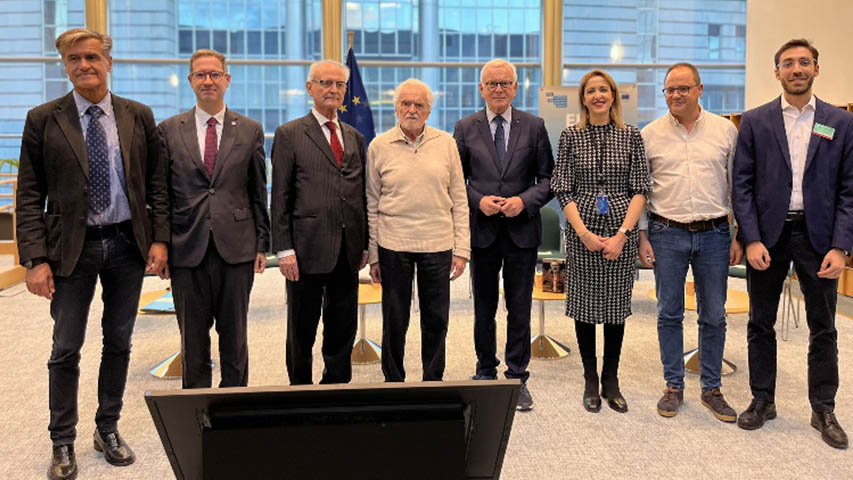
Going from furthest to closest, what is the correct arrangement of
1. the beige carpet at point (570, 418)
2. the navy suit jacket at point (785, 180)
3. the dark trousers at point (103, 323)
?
the navy suit jacket at point (785, 180), the beige carpet at point (570, 418), the dark trousers at point (103, 323)

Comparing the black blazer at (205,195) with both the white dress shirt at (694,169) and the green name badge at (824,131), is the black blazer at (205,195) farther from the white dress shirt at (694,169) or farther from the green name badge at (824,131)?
the green name badge at (824,131)

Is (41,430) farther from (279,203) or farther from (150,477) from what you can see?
(279,203)

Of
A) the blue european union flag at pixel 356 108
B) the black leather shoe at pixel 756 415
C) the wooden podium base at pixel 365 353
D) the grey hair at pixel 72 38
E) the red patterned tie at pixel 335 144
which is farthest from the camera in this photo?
the blue european union flag at pixel 356 108

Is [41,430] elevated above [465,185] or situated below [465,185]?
below

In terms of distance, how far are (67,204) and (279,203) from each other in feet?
2.79

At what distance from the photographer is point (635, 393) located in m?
3.72

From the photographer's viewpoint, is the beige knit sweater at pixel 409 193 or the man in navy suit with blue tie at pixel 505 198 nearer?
the beige knit sweater at pixel 409 193

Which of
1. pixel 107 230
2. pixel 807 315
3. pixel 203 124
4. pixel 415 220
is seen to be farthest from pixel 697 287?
pixel 107 230

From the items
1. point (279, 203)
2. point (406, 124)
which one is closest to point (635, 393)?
point (406, 124)

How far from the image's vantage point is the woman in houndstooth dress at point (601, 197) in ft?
10.7

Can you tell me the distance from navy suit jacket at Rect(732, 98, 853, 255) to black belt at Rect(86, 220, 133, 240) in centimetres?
266

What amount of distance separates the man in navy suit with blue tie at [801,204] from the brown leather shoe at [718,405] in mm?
91

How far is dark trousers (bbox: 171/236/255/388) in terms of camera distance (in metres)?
2.87

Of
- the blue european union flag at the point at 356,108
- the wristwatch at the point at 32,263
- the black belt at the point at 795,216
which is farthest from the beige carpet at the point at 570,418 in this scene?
the blue european union flag at the point at 356,108
